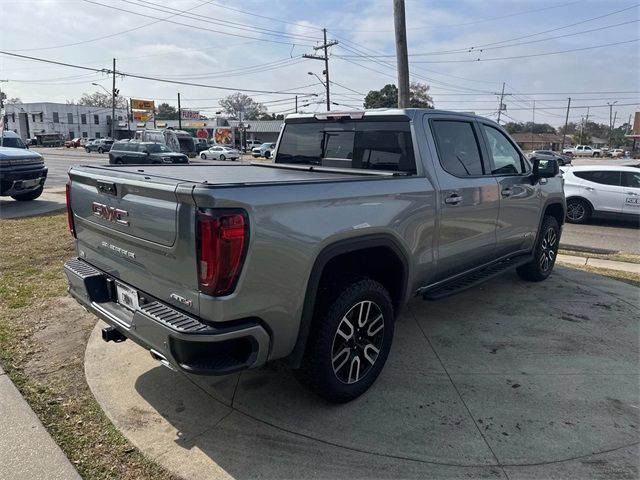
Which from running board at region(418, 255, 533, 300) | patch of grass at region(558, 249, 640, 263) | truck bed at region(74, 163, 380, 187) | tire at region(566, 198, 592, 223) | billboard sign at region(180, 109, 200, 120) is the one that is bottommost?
patch of grass at region(558, 249, 640, 263)

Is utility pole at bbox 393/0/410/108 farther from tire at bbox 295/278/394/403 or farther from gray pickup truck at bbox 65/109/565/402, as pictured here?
tire at bbox 295/278/394/403

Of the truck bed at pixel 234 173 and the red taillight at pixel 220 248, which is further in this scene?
the truck bed at pixel 234 173

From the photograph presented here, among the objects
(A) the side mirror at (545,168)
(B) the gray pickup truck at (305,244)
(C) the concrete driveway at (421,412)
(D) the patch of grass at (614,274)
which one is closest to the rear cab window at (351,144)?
(B) the gray pickup truck at (305,244)

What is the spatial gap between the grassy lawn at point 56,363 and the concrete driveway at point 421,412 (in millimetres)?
106

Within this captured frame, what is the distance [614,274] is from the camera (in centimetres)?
651

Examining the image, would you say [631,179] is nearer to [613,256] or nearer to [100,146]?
[613,256]

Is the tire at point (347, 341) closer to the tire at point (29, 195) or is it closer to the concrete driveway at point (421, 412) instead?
the concrete driveway at point (421, 412)

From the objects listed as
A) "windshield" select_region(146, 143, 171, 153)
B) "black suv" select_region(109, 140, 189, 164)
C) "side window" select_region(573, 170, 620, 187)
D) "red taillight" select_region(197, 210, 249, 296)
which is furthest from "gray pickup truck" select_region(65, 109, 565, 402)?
"windshield" select_region(146, 143, 171, 153)

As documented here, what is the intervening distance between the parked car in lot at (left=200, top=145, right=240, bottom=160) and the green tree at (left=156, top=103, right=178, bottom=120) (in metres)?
75.7

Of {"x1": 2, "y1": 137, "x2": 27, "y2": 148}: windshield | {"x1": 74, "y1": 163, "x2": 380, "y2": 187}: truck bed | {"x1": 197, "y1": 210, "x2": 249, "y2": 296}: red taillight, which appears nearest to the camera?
{"x1": 197, "y1": 210, "x2": 249, "y2": 296}: red taillight

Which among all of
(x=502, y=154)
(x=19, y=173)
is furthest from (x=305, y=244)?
(x=19, y=173)

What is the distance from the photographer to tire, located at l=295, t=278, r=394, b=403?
285 centimetres

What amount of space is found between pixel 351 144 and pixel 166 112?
431ft

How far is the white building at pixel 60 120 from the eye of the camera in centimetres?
8600
